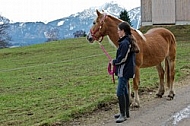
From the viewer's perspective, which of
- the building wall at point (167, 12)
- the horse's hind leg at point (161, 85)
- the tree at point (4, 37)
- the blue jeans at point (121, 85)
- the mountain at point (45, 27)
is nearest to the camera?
the blue jeans at point (121, 85)

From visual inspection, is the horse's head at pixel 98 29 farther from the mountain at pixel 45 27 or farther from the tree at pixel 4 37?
the mountain at pixel 45 27

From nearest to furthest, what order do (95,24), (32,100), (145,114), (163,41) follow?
(145,114), (95,24), (163,41), (32,100)

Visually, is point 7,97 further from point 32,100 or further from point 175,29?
point 175,29

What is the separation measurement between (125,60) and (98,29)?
145 centimetres

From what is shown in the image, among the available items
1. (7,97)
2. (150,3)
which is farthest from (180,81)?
(150,3)

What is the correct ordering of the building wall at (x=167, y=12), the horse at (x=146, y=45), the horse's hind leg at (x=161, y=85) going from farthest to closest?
the building wall at (x=167, y=12) < the horse's hind leg at (x=161, y=85) < the horse at (x=146, y=45)

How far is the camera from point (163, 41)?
10328 millimetres

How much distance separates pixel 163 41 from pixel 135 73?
168 centimetres

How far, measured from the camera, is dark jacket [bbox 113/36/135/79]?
808 centimetres

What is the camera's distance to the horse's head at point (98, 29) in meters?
9.27

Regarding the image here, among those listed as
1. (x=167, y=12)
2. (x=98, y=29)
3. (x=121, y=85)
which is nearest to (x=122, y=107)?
(x=121, y=85)

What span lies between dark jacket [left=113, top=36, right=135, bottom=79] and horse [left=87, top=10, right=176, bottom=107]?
36.0 inches

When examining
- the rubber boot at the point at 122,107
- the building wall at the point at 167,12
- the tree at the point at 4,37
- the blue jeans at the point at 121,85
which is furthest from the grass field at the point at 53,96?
the tree at the point at 4,37

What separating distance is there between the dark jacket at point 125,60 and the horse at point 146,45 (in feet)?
3.00
